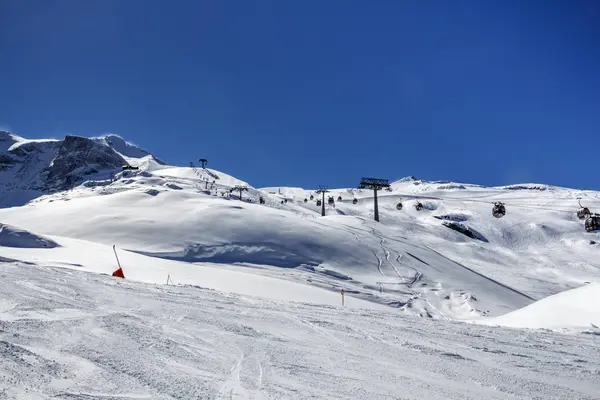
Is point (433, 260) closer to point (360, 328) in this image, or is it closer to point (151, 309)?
point (360, 328)

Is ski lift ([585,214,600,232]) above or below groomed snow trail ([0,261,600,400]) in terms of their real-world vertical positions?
above

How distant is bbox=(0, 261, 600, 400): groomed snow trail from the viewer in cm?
513

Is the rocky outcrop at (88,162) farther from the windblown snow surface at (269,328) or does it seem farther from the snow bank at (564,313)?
the snow bank at (564,313)

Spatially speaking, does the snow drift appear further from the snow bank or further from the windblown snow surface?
the snow bank

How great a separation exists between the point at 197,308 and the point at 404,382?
20.3 feet

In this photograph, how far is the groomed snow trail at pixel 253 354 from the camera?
513 cm

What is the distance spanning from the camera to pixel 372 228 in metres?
43.3

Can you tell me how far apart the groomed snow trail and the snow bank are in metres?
1.39

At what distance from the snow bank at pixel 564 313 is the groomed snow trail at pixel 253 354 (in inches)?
54.6

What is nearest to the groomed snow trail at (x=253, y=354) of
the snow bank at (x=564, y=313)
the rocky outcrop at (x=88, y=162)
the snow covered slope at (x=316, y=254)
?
the snow bank at (x=564, y=313)

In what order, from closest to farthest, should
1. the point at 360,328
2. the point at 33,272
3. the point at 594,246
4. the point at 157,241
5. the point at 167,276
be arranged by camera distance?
the point at 360,328, the point at 33,272, the point at 167,276, the point at 157,241, the point at 594,246

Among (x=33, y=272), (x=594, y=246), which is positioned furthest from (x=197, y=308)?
(x=594, y=246)

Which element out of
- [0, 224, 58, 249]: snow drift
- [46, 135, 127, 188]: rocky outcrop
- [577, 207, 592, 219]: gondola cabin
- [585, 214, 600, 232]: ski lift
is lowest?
[0, 224, 58, 249]: snow drift

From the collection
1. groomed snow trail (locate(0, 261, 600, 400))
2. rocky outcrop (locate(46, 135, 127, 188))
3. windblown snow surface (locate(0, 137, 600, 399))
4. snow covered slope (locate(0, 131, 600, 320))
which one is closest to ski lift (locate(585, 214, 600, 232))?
snow covered slope (locate(0, 131, 600, 320))
